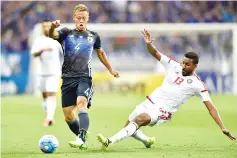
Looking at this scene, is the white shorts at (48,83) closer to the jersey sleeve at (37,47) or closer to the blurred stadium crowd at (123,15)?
the jersey sleeve at (37,47)

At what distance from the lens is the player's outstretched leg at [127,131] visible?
1095 cm

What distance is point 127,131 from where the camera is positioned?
1108 cm

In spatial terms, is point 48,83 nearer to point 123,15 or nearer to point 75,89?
point 75,89

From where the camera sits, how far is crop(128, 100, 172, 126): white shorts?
11462 millimetres

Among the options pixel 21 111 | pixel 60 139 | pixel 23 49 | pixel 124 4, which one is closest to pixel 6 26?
pixel 23 49

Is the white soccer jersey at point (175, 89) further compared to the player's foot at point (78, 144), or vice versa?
the white soccer jersey at point (175, 89)

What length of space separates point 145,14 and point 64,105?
26.7m

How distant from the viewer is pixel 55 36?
11.5 m

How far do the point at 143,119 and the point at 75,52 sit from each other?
1.53 meters

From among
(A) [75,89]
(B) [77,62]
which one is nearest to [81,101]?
(A) [75,89]

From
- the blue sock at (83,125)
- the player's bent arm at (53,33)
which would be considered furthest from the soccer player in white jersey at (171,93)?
the player's bent arm at (53,33)

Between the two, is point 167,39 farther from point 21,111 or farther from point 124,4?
point 21,111

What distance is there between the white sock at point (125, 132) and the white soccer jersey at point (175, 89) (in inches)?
25.4

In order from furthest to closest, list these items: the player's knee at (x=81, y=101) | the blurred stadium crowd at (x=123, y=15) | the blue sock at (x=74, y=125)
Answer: the blurred stadium crowd at (x=123, y=15) < the blue sock at (x=74, y=125) < the player's knee at (x=81, y=101)
